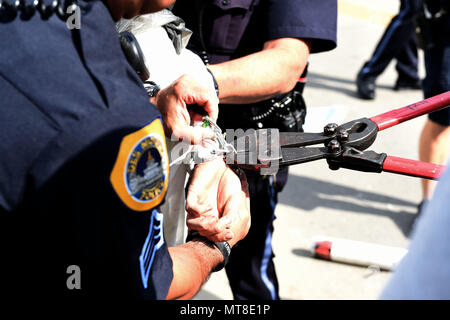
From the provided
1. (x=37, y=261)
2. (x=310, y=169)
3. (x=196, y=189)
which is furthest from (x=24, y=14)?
(x=310, y=169)

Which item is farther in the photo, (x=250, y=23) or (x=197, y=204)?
(x=250, y=23)

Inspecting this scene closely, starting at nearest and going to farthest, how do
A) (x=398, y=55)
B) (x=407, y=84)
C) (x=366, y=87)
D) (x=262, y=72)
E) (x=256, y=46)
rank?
1. (x=262, y=72)
2. (x=256, y=46)
3. (x=366, y=87)
4. (x=398, y=55)
5. (x=407, y=84)

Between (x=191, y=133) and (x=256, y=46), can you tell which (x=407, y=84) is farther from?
(x=191, y=133)

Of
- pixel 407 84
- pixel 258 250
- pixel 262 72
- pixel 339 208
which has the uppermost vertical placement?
pixel 262 72

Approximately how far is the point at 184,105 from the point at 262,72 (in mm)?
429

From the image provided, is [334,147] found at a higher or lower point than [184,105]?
lower

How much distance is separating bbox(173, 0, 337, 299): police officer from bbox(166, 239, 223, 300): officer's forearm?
499 mm

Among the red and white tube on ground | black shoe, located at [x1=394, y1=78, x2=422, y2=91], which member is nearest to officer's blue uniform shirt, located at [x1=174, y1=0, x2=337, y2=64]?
the red and white tube on ground

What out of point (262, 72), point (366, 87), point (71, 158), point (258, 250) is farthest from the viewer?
point (366, 87)

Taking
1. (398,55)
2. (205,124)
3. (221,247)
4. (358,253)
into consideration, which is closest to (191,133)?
(205,124)

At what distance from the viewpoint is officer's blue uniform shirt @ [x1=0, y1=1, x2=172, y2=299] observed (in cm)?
79

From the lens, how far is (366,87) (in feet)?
14.6

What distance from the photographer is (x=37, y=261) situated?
848 millimetres

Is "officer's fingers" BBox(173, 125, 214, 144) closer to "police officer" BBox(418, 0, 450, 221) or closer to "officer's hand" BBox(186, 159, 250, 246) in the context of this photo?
"officer's hand" BBox(186, 159, 250, 246)
